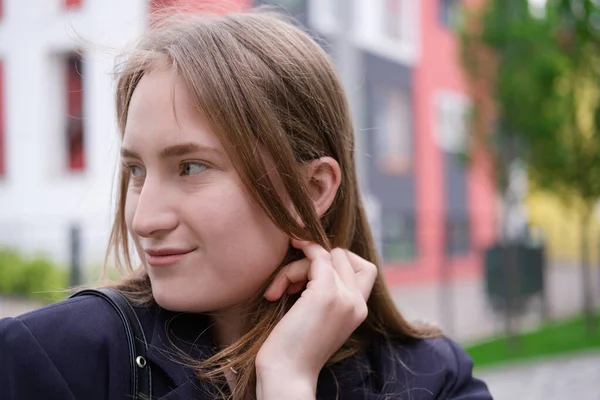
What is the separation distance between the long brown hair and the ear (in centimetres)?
4

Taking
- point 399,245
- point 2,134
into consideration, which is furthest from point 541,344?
point 2,134

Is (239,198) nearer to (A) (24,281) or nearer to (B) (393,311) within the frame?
(B) (393,311)

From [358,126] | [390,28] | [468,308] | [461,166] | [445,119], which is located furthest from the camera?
[445,119]

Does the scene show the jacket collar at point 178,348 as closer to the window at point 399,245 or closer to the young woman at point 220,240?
the young woman at point 220,240

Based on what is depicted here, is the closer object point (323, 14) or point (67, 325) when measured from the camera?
point (67, 325)

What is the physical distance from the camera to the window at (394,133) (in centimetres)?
1833

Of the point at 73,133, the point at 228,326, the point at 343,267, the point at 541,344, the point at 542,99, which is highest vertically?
the point at 343,267

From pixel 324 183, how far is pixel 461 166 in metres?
12.0

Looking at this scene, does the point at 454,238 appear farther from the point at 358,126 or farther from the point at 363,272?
the point at 363,272

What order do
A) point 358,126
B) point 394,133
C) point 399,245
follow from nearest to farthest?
point 399,245 < point 358,126 < point 394,133

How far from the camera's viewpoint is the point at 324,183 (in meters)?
1.90

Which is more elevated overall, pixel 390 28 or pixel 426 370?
pixel 426 370

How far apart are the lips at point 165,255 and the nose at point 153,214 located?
0.13 ft

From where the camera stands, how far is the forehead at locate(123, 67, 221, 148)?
5.36ft
